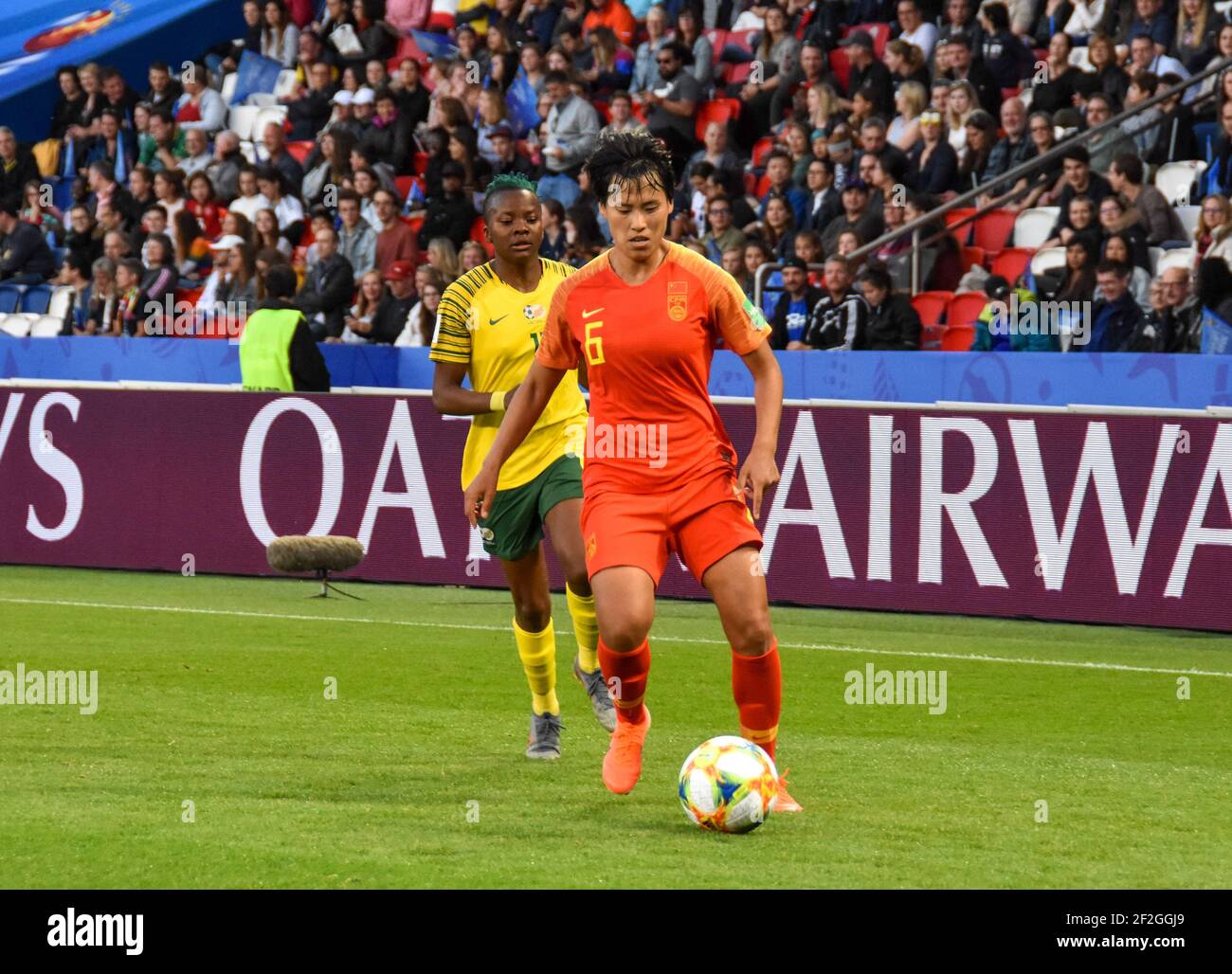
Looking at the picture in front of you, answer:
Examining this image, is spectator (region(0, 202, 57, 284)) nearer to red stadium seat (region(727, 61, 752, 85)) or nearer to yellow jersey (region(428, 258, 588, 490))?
red stadium seat (region(727, 61, 752, 85))

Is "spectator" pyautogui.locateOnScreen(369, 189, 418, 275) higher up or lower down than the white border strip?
higher up

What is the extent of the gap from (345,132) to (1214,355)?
1042cm

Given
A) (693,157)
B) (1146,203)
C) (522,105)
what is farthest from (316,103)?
(1146,203)

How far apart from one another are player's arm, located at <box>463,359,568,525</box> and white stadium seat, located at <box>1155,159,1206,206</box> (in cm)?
998

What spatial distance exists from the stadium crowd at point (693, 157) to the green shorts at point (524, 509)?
7.20 metres

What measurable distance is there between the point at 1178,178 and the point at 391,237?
727 centimetres

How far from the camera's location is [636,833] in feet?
22.4

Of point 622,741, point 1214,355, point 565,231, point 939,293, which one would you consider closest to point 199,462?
point 565,231

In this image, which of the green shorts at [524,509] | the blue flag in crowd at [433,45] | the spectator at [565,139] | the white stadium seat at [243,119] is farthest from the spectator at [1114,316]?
the white stadium seat at [243,119]

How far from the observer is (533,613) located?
8719mm

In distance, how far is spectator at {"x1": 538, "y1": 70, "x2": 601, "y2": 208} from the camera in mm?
19953

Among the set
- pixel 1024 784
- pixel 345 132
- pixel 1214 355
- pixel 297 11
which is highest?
pixel 297 11

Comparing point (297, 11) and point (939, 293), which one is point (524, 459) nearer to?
point (939, 293)

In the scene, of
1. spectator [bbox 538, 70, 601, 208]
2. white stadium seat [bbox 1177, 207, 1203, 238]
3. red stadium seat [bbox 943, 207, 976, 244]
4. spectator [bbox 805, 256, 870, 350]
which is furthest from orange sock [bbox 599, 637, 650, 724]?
spectator [bbox 538, 70, 601, 208]
